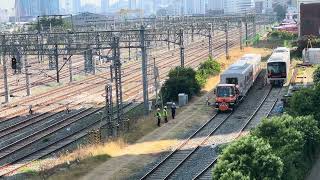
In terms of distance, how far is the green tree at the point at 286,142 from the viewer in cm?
1686

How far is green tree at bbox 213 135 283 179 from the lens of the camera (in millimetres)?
15344

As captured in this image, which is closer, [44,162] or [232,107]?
[44,162]

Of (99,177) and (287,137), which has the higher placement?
(287,137)

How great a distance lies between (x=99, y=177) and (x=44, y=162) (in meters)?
4.04

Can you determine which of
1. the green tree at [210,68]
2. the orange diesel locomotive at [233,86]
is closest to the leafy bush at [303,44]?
the green tree at [210,68]

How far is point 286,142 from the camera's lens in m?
18.2

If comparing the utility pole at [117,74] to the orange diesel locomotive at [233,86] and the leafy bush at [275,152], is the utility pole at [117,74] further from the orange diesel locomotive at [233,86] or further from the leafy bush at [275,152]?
the leafy bush at [275,152]

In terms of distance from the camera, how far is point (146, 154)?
25.0 m

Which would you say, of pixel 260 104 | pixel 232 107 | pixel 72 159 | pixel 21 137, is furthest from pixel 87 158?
pixel 260 104

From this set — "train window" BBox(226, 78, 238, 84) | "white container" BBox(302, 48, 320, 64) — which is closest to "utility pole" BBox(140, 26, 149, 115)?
"train window" BBox(226, 78, 238, 84)

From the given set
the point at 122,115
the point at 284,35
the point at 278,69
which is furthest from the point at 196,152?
the point at 284,35

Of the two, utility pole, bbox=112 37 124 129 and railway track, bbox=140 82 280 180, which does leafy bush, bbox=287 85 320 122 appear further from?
utility pole, bbox=112 37 124 129

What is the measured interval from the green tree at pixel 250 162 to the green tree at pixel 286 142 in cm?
98

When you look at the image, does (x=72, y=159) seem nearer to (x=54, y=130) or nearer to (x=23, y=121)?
(x=54, y=130)
